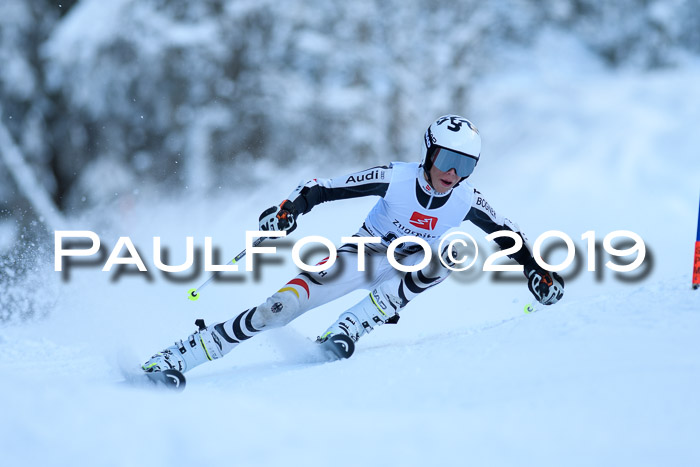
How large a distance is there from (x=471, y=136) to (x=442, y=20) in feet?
38.8

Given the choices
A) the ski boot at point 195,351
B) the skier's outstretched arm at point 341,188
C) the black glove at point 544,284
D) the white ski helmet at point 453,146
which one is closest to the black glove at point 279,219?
the skier's outstretched arm at point 341,188

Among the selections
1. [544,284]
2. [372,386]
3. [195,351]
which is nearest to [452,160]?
[544,284]

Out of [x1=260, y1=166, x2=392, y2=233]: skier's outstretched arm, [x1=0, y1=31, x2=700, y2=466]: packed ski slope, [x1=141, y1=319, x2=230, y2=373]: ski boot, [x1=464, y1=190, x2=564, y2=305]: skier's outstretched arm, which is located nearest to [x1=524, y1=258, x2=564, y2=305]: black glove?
[x1=464, y1=190, x2=564, y2=305]: skier's outstretched arm

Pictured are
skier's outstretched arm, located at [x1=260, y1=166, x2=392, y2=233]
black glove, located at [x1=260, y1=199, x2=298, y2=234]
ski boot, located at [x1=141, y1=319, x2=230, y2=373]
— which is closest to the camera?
ski boot, located at [x1=141, y1=319, x2=230, y2=373]

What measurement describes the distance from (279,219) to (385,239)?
2.61 feet

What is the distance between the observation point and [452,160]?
13.8 feet

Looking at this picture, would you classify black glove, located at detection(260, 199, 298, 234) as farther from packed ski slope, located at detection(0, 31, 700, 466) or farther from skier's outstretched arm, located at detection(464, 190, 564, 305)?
skier's outstretched arm, located at detection(464, 190, 564, 305)

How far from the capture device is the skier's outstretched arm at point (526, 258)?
177 inches

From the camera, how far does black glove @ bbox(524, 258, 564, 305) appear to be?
4492mm

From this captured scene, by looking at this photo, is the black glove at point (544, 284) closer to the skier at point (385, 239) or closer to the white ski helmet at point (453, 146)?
the skier at point (385, 239)

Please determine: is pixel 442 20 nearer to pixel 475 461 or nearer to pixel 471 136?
pixel 471 136

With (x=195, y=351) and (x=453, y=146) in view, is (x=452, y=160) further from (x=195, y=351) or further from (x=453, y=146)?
(x=195, y=351)

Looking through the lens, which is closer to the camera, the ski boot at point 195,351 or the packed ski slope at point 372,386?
the packed ski slope at point 372,386

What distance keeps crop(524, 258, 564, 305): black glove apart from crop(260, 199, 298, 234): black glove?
1455 millimetres
